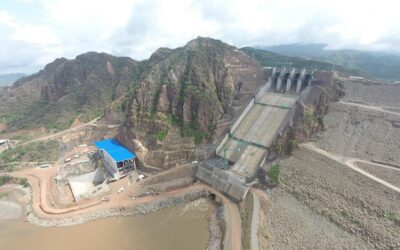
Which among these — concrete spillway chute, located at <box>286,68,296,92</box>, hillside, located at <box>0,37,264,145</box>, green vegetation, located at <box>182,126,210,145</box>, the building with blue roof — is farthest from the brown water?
concrete spillway chute, located at <box>286,68,296,92</box>

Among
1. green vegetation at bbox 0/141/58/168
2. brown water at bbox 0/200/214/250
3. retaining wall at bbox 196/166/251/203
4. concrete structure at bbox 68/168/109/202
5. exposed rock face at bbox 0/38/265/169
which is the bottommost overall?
brown water at bbox 0/200/214/250

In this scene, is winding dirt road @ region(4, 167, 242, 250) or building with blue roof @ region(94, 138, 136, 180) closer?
winding dirt road @ region(4, 167, 242, 250)

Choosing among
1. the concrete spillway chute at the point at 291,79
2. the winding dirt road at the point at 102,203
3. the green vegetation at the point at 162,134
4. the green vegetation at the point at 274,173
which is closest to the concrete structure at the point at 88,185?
the winding dirt road at the point at 102,203

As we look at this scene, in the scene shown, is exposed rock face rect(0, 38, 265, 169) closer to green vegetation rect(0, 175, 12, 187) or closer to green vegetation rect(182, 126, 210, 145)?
green vegetation rect(182, 126, 210, 145)

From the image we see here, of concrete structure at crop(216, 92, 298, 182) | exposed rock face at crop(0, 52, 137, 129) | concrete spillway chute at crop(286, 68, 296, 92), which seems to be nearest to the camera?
concrete structure at crop(216, 92, 298, 182)

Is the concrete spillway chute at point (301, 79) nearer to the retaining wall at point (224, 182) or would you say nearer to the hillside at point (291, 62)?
the retaining wall at point (224, 182)

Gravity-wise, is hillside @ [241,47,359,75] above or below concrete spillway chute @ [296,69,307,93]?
above

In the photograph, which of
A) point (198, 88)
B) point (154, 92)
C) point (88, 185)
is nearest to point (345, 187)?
point (198, 88)

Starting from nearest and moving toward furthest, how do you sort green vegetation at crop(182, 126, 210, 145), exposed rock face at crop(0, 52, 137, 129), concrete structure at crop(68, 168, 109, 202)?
concrete structure at crop(68, 168, 109, 202)
green vegetation at crop(182, 126, 210, 145)
exposed rock face at crop(0, 52, 137, 129)
